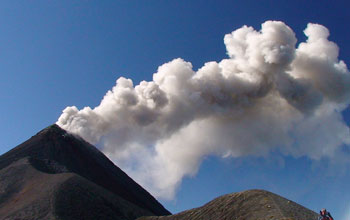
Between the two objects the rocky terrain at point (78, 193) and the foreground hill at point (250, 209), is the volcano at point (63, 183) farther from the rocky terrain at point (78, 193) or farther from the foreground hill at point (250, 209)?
the foreground hill at point (250, 209)

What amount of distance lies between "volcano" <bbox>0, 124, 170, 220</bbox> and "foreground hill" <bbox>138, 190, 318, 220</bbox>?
19597 millimetres

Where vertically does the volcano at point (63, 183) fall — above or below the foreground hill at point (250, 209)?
→ above

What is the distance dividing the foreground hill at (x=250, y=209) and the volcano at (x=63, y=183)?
1960 cm

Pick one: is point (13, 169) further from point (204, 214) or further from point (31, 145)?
point (204, 214)

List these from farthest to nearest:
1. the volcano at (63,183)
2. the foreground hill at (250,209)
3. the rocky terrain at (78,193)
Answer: the volcano at (63,183) → the rocky terrain at (78,193) → the foreground hill at (250,209)

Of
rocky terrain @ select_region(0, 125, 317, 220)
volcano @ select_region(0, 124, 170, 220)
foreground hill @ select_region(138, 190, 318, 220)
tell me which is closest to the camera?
foreground hill @ select_region(138, 190, 318, 220)

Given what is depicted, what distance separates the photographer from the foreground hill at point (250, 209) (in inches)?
1492

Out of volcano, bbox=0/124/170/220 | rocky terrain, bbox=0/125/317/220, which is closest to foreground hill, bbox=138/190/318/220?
rocky terrain, bbox=0/125/317/220

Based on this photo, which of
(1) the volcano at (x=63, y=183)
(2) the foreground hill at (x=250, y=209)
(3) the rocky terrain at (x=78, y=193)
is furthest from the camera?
(1) the volcano at (x=63, y=183)

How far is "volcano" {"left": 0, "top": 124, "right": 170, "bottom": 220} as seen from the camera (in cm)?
6309

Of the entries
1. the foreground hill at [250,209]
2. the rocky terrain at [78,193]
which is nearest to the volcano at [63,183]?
the rocky terrain at [78,193]

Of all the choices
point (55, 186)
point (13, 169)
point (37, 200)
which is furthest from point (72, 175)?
point (13, 169)

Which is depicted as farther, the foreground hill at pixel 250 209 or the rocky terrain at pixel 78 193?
the rocky terrain at pixel 78 193

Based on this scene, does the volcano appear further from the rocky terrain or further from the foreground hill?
the foreground hill
